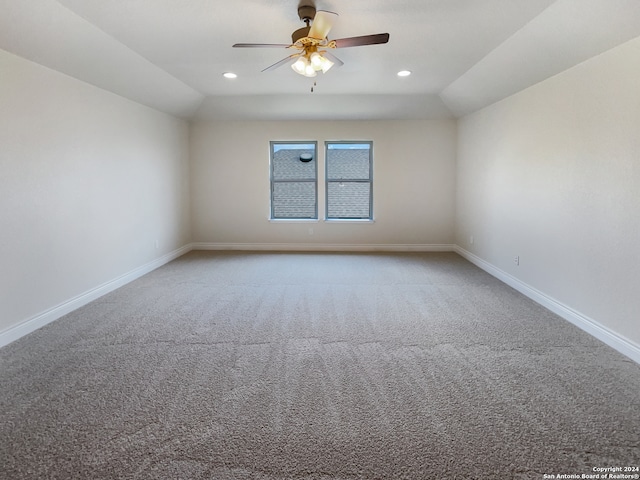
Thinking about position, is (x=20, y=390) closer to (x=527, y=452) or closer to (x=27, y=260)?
(x=27, y=260)

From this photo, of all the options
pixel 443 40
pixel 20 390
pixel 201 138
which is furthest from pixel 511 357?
pixel 201 138

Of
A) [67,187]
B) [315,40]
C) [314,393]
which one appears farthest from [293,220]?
[314,393]

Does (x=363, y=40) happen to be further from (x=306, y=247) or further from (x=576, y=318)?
(x=306, y=247)

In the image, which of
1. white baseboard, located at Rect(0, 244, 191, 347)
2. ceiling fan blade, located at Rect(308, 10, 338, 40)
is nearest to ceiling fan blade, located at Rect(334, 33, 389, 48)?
ceiling fan blade, located at Rect(308, 10, 338, 40)

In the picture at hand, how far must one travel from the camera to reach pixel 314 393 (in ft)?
6.94

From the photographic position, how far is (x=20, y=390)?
7.03 feet

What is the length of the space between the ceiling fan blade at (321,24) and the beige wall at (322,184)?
146 inches

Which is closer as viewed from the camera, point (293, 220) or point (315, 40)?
point (315, 40)

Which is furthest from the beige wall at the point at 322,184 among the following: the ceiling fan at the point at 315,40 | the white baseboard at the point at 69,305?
the ceiling fan at the point at 315,40

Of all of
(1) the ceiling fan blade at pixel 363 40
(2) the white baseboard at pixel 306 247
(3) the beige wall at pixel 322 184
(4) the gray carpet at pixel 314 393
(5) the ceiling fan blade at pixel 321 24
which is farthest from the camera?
(2) the white baseboard at pixel 306 247

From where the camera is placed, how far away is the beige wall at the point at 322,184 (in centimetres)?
633

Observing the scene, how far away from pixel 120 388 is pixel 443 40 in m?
3.92

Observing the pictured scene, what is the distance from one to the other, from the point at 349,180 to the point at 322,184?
1.72 ft

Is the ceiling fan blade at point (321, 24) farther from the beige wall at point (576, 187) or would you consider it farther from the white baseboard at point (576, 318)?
the white baseboard at point (576, 318)
